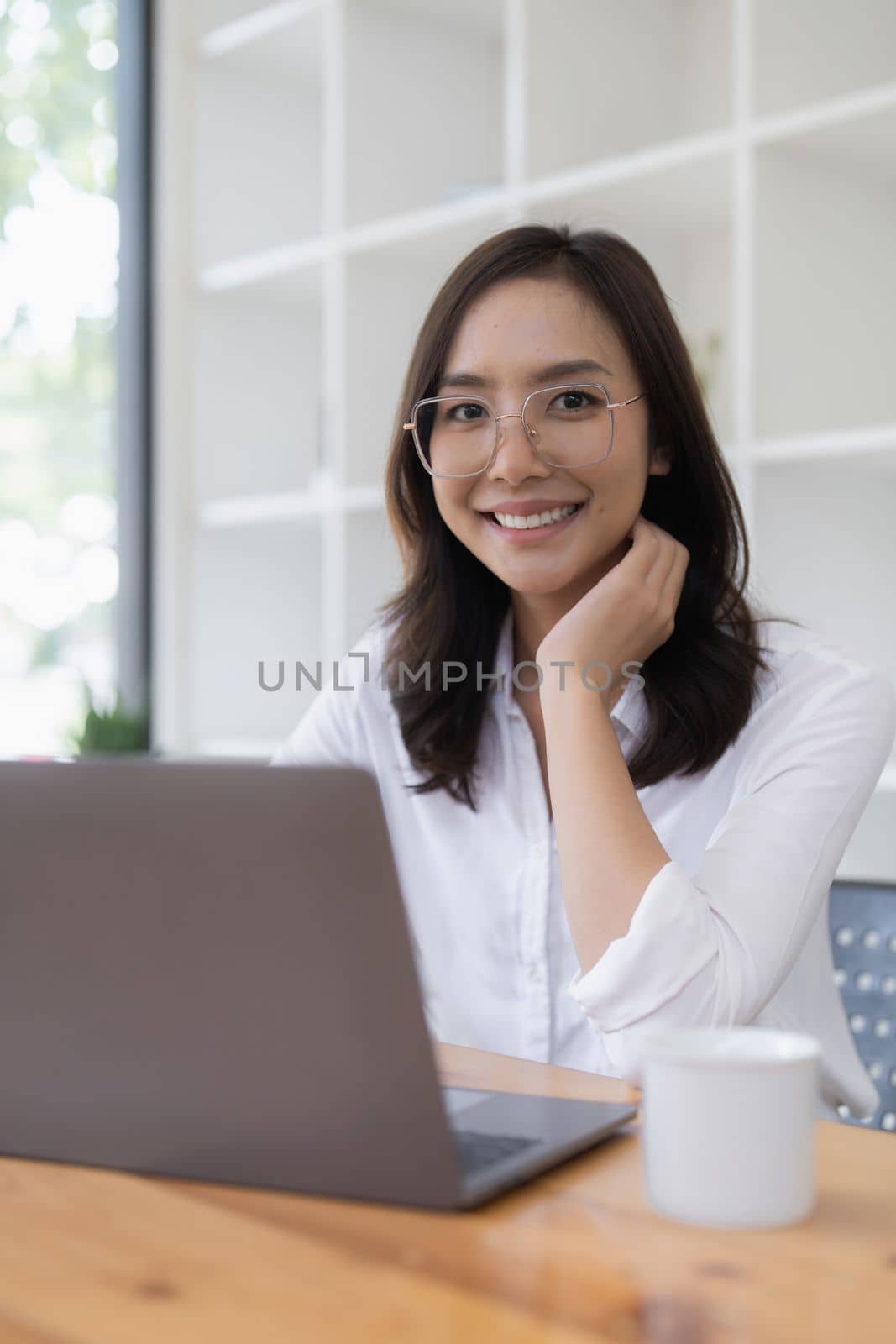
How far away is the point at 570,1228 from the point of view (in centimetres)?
65

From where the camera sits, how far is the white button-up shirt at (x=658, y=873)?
1079mm

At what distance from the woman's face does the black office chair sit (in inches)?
18.9

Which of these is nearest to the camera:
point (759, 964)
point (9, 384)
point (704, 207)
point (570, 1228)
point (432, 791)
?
point (570, 1228)

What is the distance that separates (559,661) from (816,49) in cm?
146

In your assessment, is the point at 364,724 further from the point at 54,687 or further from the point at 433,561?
the point at 54,687

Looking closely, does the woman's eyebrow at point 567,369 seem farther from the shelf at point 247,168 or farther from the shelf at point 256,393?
the shelf at point 247,168

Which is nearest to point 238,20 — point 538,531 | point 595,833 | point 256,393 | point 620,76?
point 256,393

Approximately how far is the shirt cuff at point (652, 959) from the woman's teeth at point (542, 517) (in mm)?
592

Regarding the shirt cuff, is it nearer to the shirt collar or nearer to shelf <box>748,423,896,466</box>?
the shirt collar

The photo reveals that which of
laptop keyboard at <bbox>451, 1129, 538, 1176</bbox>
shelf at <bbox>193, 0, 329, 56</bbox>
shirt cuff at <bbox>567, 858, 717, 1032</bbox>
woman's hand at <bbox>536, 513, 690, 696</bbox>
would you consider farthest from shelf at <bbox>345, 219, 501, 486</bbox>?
laptop keyboard at <bbox>451, 1129, 538, 1176</bbox>

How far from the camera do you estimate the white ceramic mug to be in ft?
2.11

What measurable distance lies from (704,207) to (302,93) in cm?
121

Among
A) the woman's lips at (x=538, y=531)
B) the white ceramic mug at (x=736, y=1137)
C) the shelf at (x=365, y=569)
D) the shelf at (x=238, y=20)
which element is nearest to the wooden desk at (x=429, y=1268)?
the white ceramic mug at (x=736, y=1137)

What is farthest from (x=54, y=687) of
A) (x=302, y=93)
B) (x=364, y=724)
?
(x=364, y=724)
